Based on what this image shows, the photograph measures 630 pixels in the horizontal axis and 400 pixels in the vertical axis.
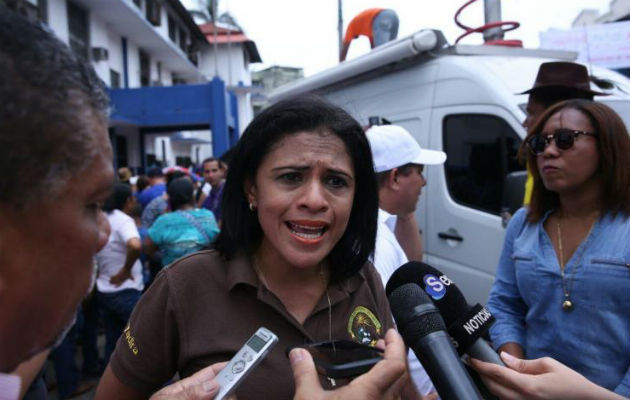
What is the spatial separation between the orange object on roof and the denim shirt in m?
4.32

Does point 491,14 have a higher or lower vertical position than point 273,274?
higher

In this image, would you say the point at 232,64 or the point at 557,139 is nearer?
the point at 557,139

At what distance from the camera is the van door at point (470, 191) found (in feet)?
13.4

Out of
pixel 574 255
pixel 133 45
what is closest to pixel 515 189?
pixel 574 255

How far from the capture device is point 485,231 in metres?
4.12

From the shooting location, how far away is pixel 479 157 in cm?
439

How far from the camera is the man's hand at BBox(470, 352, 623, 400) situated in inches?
52.9

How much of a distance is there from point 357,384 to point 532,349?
150 centimetres

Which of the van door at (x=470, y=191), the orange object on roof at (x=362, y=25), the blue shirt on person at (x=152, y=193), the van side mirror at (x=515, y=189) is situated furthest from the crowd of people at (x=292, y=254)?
the blue shirt on person at (x=152, y=193)

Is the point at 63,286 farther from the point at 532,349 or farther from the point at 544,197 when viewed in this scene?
the point at 544,197

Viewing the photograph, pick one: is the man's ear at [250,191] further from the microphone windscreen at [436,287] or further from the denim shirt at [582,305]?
the denim shirt at [582,305]

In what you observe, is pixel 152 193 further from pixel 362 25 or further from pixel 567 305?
pixel 567 305

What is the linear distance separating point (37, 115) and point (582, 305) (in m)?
2.05

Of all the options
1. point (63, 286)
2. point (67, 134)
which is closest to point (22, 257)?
point (63, 286)
